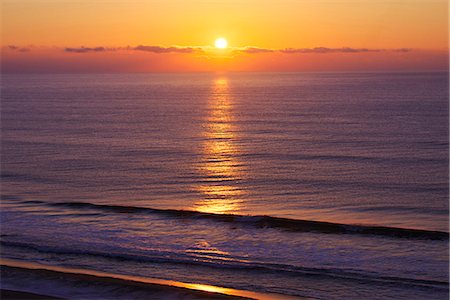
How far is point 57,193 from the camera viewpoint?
22609mm

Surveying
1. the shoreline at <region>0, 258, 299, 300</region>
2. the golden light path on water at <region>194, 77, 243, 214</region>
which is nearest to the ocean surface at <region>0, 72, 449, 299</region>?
the golden light path on water at <region>194, 77, 243, 214</region>

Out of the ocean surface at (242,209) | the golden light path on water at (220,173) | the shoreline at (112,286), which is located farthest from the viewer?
the golden light path on water at (220,173)

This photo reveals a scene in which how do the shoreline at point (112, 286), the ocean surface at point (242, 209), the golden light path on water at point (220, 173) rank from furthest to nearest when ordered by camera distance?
1. the golden light path on water at point (220, 173)
2. the ocean surface at point (242, 209)
3. the shoreline at point (112, 286)

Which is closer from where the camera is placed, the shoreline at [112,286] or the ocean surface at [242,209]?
the shoreline at [112,286]

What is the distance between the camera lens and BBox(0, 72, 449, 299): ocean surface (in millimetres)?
13625

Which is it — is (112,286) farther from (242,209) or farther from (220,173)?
(220,173)

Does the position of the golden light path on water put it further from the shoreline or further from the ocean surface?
the shoreline

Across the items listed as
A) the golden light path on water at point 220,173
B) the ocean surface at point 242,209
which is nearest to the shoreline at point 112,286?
the ocean surface at point 242,209

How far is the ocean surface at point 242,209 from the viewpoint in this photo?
13.6 meters

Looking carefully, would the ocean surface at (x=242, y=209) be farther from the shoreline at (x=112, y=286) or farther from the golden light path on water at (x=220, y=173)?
the shoreline at (x=112, y=286)

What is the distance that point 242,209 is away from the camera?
19812 mm

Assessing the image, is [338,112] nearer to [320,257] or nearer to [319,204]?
[319,204]

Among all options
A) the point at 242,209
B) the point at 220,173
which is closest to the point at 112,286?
the point at 242,209

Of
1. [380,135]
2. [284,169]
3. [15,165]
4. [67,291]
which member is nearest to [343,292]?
[67,291]
